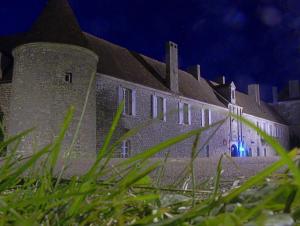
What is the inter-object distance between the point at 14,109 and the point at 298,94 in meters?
39.7

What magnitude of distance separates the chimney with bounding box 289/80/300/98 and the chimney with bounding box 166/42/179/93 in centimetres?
2685

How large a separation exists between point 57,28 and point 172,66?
10.3 metres

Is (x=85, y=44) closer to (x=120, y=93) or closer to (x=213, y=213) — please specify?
(x=120, y=93)

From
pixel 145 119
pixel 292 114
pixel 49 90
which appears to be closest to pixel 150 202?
pixel 49 90

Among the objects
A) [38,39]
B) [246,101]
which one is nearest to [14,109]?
[38,39]

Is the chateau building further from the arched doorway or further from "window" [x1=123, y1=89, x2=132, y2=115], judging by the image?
the arched doorway

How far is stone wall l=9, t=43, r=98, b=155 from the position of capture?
1880cm

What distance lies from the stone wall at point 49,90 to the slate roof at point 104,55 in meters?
0.67

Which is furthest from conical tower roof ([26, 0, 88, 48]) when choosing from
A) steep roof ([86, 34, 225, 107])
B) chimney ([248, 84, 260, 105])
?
chimney ([248, 84, 260, 105])

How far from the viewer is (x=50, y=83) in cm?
1917

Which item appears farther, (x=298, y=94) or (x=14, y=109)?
(x=298, y=94)

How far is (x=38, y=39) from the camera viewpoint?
19562 millimetres

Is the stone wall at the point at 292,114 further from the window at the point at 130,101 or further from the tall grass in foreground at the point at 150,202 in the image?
the tall grass in foreground at the point at 150,202

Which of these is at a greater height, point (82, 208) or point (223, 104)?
point (223, 104)
